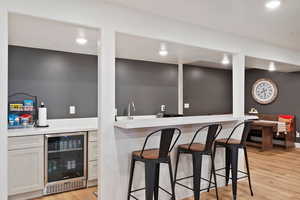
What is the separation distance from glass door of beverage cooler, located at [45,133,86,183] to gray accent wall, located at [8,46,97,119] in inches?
27.5

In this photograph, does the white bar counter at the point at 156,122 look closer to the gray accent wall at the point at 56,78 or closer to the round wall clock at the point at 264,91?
the gray accent wall at the point at 56,78

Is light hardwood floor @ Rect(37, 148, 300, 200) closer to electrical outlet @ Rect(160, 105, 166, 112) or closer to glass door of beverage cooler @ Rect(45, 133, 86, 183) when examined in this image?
glass door of beverage cooler @ Rect(45, 133, 86, 183)

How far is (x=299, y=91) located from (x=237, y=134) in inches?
143

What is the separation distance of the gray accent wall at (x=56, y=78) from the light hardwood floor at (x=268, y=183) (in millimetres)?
1398

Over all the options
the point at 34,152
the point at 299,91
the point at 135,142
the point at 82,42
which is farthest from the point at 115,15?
the point at 299,91

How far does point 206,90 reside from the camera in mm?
5734

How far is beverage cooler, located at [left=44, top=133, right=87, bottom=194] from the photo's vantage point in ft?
9.80

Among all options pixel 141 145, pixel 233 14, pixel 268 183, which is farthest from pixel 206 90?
pixel 141 145

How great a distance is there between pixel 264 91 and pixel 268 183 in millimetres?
3705

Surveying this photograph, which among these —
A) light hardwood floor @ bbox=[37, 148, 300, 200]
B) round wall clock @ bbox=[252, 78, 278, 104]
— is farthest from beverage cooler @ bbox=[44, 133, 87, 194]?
round wall clock @ bbox=[252, 78, 278, 104]

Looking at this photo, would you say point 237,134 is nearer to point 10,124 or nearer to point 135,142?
point 135,142

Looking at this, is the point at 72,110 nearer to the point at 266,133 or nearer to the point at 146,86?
the point at 146,86

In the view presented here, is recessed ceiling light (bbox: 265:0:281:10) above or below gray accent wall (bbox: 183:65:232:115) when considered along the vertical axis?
above

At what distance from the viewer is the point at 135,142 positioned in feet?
8.18
